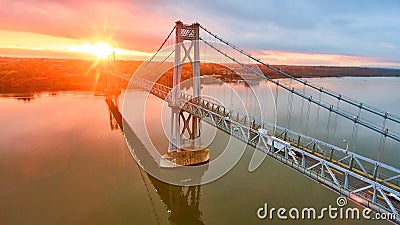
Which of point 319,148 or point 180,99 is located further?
point 180,99

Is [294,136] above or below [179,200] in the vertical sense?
above

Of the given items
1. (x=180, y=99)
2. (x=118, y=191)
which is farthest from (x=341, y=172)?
(x=118, y=191)

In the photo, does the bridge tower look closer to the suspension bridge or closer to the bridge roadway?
the suspension bridge

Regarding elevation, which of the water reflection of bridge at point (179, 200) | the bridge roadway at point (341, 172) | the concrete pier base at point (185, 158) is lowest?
the water reflection of bridge at point (179, 200)

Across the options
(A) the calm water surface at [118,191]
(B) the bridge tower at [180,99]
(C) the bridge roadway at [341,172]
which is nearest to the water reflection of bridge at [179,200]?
(A) the calm water surface at [118,191]

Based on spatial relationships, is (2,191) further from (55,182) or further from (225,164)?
(225,164)

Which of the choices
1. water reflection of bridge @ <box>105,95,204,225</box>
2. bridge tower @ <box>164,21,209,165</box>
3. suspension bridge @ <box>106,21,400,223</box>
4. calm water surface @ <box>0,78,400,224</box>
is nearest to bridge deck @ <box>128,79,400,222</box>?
suspension bridge @ <box>106,21,400,223</box>

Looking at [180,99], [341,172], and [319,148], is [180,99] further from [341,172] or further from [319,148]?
[341,172]

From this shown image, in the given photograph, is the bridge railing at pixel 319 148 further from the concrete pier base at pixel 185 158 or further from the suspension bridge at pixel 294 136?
the concrete pier base at pixel 185 158

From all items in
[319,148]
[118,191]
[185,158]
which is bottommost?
[118,191]

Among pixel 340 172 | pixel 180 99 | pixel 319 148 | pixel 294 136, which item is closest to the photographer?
pixel 340 172

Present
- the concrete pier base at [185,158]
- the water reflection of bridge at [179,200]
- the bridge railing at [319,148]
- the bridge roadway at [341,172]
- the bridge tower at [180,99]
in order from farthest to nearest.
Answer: the bridge tower at [180,99] → the concrete pier base at [185,158] → the water reflection of bridge at [179,200] → the bridge railing at [319,148] → the bridge roadway at [341,172]
